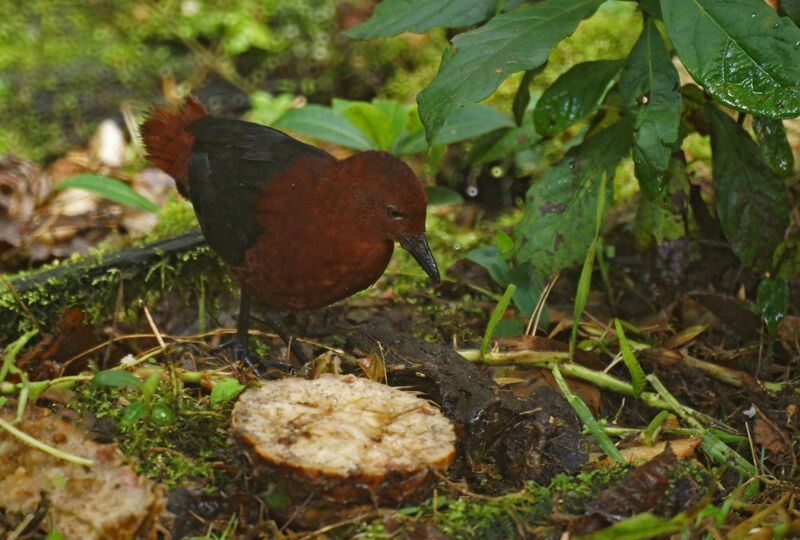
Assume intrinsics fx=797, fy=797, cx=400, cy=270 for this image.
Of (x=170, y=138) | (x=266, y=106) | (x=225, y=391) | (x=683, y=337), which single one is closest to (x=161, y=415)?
(x=225, y=391)

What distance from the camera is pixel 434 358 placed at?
8.00ft

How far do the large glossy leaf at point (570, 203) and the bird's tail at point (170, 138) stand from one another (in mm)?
1416

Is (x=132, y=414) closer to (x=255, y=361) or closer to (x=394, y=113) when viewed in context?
(x=255, y=361)

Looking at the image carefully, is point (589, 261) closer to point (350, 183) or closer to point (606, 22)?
point (350, 183)

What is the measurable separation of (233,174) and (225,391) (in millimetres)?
1101

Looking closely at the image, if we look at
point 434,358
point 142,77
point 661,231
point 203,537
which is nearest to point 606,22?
point 661,231

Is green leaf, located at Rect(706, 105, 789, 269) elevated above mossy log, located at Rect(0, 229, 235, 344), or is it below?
above

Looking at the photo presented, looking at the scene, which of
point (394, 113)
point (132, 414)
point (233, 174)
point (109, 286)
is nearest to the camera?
point (132, 414)

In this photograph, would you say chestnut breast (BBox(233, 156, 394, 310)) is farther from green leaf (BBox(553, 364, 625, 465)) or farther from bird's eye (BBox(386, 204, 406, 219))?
green leaf (BBox(553, 364, 625, 465))

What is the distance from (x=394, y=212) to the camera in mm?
2670

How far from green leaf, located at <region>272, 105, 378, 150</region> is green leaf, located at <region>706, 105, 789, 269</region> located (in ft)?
5.57

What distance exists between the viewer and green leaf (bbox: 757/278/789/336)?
9.56ft

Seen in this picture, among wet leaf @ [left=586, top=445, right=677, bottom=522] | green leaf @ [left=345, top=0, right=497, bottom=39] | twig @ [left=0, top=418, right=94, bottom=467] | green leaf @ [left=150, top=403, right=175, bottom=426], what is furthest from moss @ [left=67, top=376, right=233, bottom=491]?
green leaf @ [left=345, top=0, right=497, bottom=39]

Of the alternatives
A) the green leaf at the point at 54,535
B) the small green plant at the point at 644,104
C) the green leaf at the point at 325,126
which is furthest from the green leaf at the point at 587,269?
the green leaf at the point at 54,535
